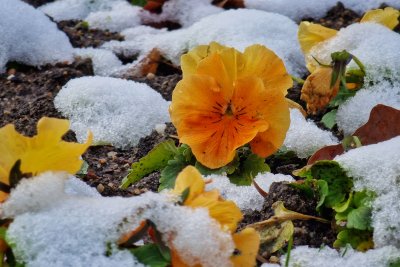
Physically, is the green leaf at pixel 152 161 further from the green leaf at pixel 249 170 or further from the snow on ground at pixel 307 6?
the snow on ground at pixel 307 6

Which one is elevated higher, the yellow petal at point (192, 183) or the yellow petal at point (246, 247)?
the yellow petal at point (192, 183)

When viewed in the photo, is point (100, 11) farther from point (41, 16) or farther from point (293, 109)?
point (293, 109)

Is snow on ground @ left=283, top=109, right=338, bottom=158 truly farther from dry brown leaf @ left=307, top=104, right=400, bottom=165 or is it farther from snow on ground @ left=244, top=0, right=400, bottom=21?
snow on ground @ left=244, top=0, right=400, bottom=21

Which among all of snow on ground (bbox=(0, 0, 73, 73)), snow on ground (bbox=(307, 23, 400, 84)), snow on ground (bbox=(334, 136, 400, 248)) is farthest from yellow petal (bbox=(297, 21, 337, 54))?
snow on ground (bbox=(0, 0, 73, 73))

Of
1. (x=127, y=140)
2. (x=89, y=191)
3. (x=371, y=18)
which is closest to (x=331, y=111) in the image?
(x=371, y=18)

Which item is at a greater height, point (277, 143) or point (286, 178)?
point (277, 143)

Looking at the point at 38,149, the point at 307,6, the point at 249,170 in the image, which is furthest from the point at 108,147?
the point at 307,6

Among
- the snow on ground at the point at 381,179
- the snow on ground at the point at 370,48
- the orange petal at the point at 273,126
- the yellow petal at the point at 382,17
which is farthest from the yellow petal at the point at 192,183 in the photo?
the yellow petal at the point at 382,17
